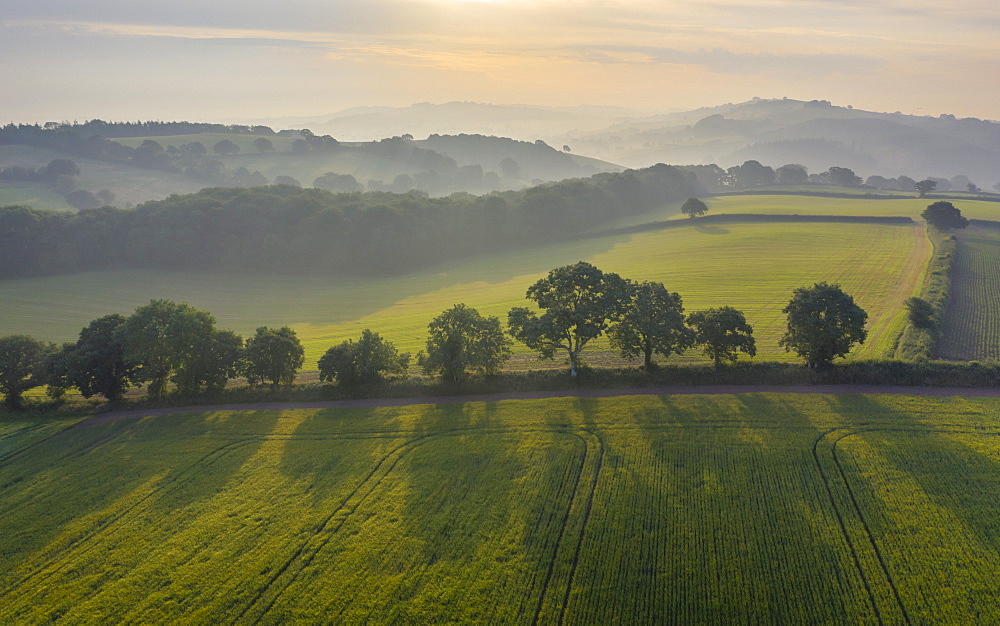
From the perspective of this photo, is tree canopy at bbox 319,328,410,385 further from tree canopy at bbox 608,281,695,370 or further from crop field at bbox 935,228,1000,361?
crop field at bbox 935,228,1000,361

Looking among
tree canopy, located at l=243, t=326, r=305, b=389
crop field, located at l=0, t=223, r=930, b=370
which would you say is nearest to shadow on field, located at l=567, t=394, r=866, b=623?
crop field, located at l=0, t=223, r=930, b=370

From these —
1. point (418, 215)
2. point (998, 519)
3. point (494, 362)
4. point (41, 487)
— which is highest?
point (418, 215)

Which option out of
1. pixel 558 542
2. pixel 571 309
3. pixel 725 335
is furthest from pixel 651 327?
pixel 558 542

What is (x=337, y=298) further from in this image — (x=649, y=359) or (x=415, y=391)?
(x=649, y=359)

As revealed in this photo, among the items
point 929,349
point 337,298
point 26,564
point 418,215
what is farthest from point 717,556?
point 418,215

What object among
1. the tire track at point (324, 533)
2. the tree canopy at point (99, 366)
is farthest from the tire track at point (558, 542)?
the tree canopy at point (99, 366)

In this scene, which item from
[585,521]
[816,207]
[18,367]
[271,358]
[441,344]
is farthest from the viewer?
[816,207]

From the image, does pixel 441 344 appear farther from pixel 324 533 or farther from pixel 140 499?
A: pixel 140 499
